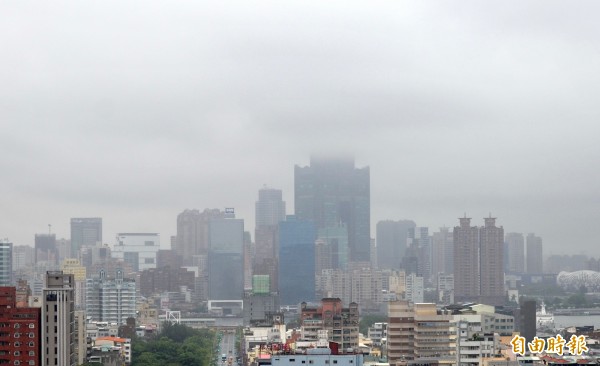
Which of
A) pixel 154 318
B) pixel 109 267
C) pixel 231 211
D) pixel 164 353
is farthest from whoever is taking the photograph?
pixel 231 211

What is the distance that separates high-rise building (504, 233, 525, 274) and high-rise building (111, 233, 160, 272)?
4338cm

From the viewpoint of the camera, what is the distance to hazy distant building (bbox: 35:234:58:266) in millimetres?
118500

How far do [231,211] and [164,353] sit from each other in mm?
89041

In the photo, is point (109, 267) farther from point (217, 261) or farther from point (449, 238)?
point (449, 238)

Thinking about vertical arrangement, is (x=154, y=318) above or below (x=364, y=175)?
below

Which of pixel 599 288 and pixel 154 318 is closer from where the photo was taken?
pixel 154 318

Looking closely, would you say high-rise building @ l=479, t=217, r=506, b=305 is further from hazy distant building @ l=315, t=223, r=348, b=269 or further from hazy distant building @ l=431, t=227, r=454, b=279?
hazy distant building @ l=315, t=223, r=348, b=269

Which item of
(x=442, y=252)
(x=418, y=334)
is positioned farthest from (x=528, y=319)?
(x=442, y=252)

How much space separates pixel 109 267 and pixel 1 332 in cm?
9148

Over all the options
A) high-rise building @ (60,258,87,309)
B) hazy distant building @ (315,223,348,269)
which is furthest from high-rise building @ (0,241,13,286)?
hazy distant building @ (315,223,348,269)

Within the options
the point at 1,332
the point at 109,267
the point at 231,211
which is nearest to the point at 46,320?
the point at 1,332

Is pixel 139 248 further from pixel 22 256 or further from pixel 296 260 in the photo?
pixel 22 256

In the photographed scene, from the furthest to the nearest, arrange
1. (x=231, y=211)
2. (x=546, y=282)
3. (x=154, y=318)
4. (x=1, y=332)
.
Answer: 1. (x=231, y=211)
2. (x=546, y=282)
3. (x=154, y=318)
4. (x=1, y=332)

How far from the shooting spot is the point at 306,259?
135000 mm
